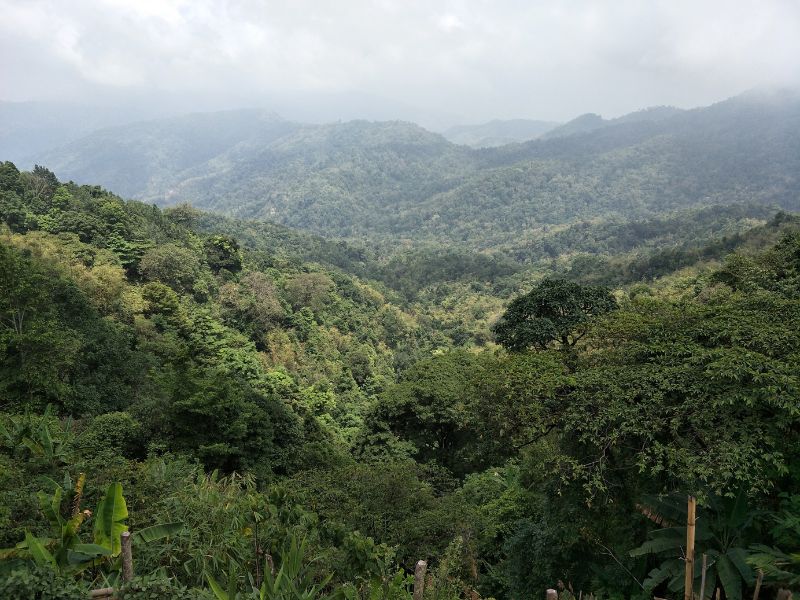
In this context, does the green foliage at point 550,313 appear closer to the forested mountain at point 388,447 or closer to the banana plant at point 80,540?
the forested mountain at point 388,447

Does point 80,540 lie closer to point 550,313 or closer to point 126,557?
point 126,557

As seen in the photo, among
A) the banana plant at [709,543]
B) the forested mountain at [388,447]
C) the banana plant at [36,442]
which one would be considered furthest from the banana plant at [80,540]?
the banana plant at [709,543]

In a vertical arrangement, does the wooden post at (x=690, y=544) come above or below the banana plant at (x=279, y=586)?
above

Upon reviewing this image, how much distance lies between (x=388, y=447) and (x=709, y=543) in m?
12.4

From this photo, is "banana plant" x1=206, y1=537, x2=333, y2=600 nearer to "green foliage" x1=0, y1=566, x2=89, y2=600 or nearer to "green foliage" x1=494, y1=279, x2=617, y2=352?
"green foliage" x1=0, y1=566, x2=89, y2=600

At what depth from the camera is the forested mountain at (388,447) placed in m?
5.79

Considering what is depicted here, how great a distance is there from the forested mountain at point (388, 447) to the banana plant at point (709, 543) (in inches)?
1.2

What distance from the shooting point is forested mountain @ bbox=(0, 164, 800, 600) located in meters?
5.79

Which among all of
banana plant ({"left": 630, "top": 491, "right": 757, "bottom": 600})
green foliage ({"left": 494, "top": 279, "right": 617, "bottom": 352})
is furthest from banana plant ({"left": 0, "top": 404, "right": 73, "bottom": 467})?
green foliage ({"left": 494, "top": 279, "right": 617, "bottom": 352})

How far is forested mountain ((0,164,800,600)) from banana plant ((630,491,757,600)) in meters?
0.03

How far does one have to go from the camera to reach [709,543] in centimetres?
605

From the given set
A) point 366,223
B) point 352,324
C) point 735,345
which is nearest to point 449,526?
point 735,345

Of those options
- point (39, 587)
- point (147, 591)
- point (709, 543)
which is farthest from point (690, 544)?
point (39, 587)

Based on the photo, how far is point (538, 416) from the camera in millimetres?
8938
